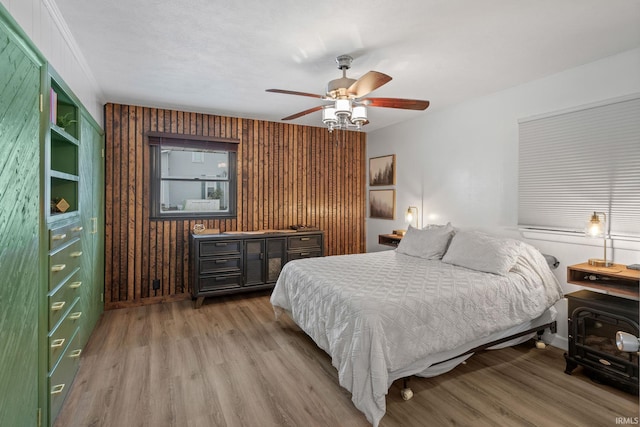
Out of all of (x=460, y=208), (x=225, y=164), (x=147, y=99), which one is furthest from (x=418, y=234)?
(x=147, y=99)

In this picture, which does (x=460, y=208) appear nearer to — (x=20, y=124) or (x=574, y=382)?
Answer: (x=574, y=382)

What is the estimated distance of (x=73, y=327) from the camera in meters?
2.44

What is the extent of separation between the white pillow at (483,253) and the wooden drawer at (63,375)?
3.27m

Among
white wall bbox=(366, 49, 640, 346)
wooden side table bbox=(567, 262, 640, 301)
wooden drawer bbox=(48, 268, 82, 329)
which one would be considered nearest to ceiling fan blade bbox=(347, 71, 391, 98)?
white wall bbox=(366, 49, 640, 346)

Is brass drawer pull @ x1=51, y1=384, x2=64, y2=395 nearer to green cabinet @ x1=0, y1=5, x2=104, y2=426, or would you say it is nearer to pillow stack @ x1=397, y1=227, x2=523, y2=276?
green cabinet @ x1=0, y1=5, x2=104, y2=426

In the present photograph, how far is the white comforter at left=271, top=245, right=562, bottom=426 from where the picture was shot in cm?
204

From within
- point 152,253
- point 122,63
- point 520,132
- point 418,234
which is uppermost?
point 122,63

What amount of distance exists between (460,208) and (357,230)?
7.11 ft

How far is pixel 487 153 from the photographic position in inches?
149

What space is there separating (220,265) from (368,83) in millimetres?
3019

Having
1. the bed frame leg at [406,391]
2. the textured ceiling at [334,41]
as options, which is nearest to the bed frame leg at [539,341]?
the bed frame leg at [406,391]

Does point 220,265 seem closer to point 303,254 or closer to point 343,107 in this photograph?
point 303,254

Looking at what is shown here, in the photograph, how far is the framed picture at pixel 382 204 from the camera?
529 centimetres

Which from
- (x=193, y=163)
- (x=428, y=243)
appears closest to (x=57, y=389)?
(x=193, y=163)
